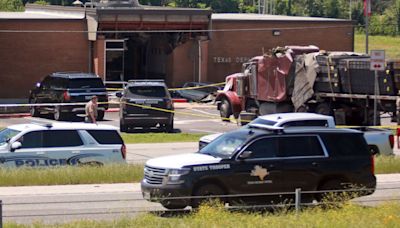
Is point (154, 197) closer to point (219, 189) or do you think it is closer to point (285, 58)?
point (219, 189)

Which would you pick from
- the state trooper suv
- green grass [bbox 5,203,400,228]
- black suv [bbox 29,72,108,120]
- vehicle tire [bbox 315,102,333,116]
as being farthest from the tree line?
green grass [bbox 5,203,400,228]

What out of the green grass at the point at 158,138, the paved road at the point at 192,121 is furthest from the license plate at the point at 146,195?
the paved road at the point at 192,121

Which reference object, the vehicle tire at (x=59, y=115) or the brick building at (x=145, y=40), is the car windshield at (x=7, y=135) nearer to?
the vehicle tire at (x=59, y=115)

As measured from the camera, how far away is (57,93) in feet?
127

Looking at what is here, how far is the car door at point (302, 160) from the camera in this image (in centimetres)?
1669

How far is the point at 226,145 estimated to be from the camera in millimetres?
17250

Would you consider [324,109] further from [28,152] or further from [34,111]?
[28,152]

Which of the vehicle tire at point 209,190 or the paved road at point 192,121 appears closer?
the vehicle tire at point 209,190

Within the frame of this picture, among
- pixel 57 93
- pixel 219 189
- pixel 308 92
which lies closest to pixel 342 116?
pixel 308 92

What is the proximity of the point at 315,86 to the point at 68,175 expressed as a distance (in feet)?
53.7

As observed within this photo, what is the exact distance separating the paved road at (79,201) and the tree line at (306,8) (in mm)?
99321

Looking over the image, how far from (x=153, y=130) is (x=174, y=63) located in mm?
21291

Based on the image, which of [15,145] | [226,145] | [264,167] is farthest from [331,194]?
[15,145]

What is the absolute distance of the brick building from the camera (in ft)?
168
